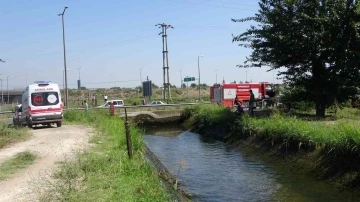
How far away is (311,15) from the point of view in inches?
834

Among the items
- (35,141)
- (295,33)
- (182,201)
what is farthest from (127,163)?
(295,33)

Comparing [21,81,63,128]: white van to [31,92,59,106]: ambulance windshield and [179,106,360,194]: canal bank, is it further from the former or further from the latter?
[179,106,360,194]: canal bank

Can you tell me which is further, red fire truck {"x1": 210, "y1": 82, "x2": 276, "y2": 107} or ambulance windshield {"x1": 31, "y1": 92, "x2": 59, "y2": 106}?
red fire truck {"x1": 210, "y1": 82, "x2": 276, "y2": 107}

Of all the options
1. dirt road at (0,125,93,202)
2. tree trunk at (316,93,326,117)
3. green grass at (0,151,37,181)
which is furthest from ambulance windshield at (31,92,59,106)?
tree trunk at (316,93,326,117)

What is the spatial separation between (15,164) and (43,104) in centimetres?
1358

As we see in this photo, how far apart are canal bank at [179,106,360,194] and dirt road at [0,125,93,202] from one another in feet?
25.0

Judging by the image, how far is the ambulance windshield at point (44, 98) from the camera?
80.5ft

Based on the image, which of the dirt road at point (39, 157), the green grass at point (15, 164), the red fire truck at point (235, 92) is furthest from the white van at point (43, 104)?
the red fire truck at point (235, 92)

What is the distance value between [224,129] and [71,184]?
1753 cm

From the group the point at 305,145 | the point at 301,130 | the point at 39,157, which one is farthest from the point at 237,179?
the point at 39,157

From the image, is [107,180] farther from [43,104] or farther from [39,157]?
[43,104]

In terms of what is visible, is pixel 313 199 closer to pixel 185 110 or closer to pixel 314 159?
pixel 314 159

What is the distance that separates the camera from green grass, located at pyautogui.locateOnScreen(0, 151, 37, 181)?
10.4 metres

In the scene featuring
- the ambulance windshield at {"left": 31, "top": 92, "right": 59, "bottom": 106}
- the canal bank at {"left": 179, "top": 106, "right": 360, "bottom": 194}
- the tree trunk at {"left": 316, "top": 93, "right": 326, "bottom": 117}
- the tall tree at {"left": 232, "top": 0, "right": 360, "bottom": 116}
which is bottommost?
the canal bank at {"left": 179, "top": 106, "right": 360, "bottom": 194}
